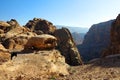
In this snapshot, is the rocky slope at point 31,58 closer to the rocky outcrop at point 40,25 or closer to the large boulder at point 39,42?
the large boulder at point 39,42

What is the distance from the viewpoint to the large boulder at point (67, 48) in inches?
1949

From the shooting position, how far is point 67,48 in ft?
169

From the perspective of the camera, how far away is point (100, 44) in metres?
126

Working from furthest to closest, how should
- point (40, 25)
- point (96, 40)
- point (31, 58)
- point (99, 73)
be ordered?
point (96, 40) < point (40, 25) < point (31, 58) < point (99, 73)

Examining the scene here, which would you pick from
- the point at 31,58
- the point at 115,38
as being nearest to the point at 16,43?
the point at 31,58

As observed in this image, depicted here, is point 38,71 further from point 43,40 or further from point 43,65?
point 43,40

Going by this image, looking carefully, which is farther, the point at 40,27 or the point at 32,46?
the point at 40,27

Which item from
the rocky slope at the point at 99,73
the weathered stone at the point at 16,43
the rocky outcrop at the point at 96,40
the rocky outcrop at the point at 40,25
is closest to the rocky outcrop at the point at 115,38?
the rocky outcrop at the point at 40,25

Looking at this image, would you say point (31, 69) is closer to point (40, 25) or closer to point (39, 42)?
point (39, 42)

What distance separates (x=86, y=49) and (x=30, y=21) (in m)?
66.8

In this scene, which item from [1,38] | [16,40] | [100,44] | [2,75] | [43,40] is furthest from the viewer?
[100,44]

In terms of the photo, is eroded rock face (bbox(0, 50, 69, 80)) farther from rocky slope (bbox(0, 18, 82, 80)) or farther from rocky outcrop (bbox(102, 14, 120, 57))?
rocky outcrop (bbox(102, 14, 120, 57))

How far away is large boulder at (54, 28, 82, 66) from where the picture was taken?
1949 inches

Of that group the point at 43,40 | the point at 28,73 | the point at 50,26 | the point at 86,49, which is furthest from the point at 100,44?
the point at 28,73
